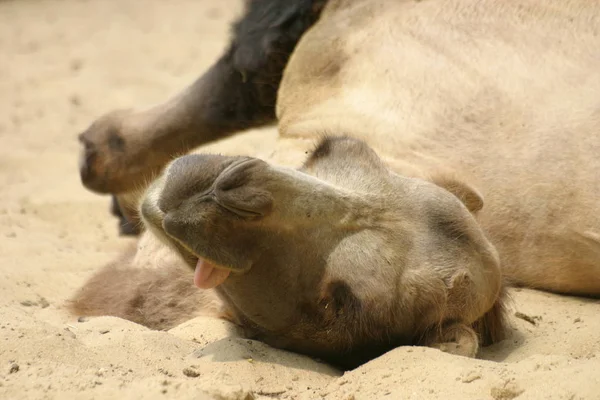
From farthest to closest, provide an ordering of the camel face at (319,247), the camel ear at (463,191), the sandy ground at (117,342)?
the camel ear at (463,191), the camel face at (319,247), the sandy ground at (117,342)

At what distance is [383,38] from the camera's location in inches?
143

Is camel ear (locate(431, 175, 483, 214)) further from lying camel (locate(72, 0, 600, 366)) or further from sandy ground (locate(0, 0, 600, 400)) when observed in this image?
sandy ground (locate(0, 0, 600, 400))

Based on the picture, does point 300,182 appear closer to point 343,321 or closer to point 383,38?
point 343,321

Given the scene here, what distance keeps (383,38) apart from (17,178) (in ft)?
7.14

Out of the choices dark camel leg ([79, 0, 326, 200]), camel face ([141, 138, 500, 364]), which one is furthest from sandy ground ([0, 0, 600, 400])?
dark camel leg ([79, 0, 326, 200])

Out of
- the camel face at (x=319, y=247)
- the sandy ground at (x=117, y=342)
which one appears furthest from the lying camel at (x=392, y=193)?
the sandy ground at (x=117, y=342)

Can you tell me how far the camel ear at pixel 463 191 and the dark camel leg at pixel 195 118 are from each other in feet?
4.21

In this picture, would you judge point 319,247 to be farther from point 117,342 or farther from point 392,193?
point 117,342

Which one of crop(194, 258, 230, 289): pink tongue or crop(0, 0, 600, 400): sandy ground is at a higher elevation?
crop(194, 258, 230, 289): pink tongue

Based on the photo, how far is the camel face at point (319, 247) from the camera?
2.26m

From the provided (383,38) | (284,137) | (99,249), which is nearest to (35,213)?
(99,249)

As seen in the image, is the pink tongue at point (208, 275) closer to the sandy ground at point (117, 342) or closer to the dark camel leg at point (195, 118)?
the sandy ground at point (117, 342)

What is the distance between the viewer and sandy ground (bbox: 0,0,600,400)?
2094 mm

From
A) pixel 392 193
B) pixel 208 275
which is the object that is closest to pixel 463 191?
pixel 392 193
